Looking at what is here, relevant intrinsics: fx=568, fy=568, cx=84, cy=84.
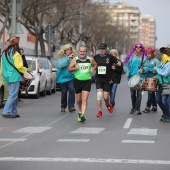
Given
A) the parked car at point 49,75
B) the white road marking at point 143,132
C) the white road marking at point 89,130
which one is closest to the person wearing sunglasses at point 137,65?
the white road marking at point 143,132

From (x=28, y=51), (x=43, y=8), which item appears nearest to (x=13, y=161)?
(x=43, y=8)

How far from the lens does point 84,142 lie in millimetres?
10070

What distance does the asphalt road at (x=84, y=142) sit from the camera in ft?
26.1

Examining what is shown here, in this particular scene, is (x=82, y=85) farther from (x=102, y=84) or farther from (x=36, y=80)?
(x=36, y=80)

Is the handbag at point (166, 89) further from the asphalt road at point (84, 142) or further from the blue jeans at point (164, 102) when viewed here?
the asphalt road at point (84, 142)

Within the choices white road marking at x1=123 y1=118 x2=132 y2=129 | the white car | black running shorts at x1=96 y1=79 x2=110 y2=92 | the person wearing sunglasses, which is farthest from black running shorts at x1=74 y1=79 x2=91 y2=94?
the white car

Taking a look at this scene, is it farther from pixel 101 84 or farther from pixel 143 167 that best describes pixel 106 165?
pixel 101 84

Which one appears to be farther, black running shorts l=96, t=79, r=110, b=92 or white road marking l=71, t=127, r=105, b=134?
black running shorts l=96, t=79, r=110, b=92

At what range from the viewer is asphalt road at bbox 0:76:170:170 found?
796 cm

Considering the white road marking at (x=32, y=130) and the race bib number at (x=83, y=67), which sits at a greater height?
the race bib number at (x=83, y=67)

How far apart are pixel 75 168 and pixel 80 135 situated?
3.50 m

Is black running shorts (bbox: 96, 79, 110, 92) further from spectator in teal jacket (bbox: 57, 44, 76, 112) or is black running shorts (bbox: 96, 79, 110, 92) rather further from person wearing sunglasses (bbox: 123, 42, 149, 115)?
spectator in teal jacket (bbox: 57, 44, 76, 112)

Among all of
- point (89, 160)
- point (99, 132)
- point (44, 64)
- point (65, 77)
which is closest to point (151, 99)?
point (65, 77)

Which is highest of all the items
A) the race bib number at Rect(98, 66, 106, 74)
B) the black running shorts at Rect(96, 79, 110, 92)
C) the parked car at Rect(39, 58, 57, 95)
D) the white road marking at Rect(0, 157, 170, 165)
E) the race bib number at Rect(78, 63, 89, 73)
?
the race bib number at Rect(78, 63, 89, 73)
